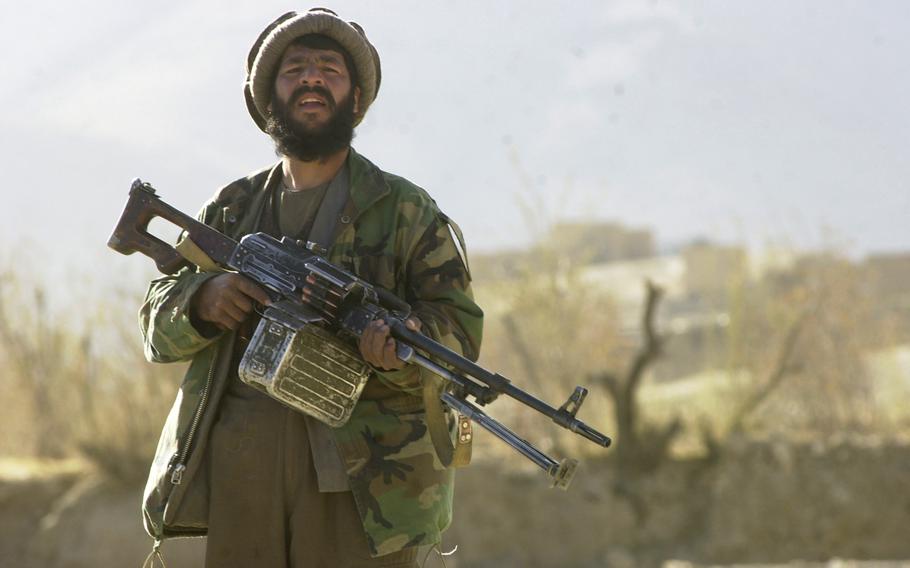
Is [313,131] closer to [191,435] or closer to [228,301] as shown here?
[228,301]

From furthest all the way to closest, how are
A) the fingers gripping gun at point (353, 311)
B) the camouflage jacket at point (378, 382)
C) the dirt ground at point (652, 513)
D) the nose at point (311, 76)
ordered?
the dirt ground at point (652, 513) → the nose at point (311, 76) → the camouflage jacket at point (378, 382) → the fingers gripping gun at point (353, 311)

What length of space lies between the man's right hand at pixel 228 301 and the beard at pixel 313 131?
Answer: 0.42 meters

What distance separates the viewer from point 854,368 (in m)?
11.1

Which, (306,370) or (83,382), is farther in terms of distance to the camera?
(83,382)

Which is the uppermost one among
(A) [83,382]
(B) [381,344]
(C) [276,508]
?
(B) [381,344]

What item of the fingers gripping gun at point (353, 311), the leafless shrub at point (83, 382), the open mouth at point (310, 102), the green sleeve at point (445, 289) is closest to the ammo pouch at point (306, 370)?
the fingers gripping gun at point (353, 311)

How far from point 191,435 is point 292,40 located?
1137 millimetres

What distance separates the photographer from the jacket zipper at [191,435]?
3182 millimetres

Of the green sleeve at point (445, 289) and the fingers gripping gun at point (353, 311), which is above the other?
the green sleeve at point (445, 289)

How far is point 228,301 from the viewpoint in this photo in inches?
127

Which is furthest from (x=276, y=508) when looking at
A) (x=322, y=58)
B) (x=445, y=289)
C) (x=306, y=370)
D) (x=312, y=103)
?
(x=322, y=58)

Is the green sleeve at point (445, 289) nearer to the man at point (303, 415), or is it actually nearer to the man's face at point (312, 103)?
the man at point (303, 415)

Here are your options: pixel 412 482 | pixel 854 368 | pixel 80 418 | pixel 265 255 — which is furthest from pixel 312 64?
pixel 854 368

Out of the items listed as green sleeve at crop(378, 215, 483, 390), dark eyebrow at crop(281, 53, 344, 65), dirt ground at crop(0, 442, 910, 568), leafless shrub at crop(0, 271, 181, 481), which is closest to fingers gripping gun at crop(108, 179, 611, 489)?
green sleeve at crop(378, 215, 483, 390)
